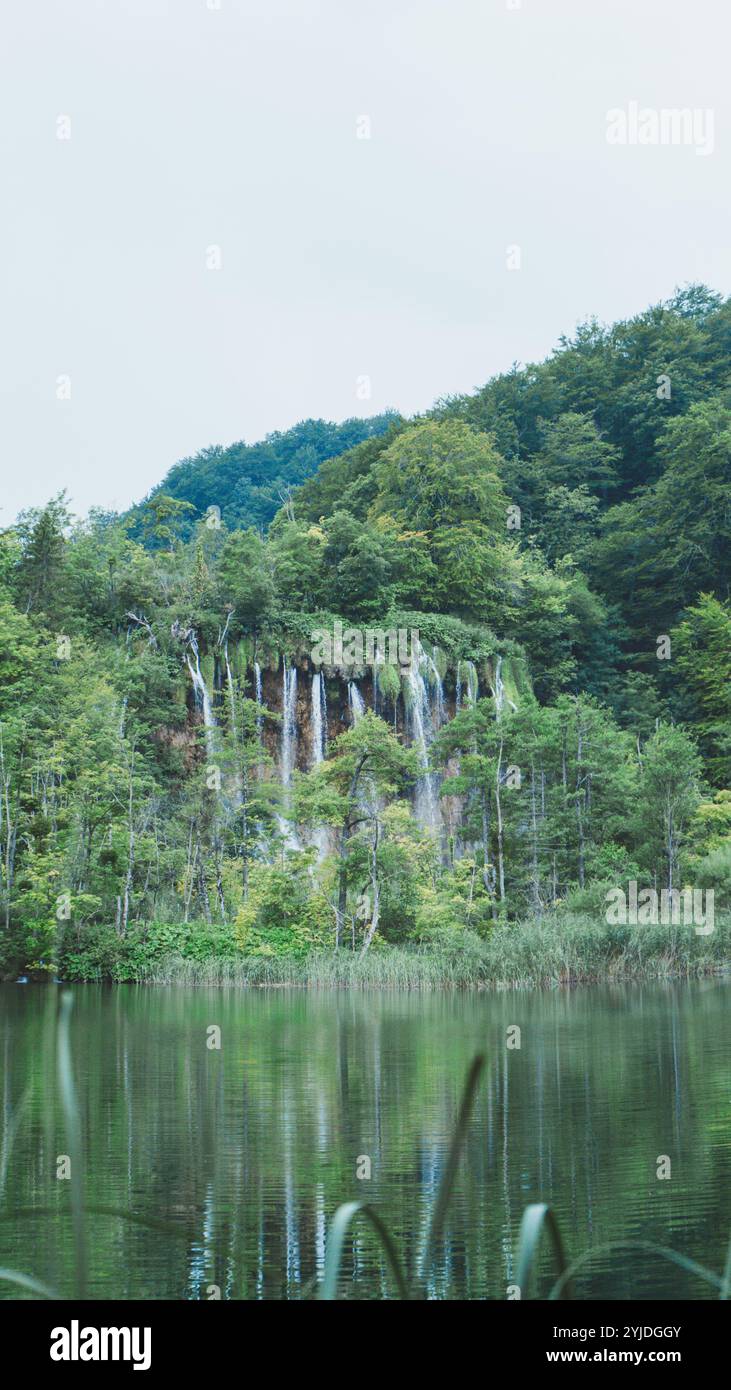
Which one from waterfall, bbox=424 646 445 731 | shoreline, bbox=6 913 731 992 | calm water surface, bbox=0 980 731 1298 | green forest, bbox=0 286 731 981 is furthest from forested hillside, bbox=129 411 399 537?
calm water surface, bbox=0 980 731 1298

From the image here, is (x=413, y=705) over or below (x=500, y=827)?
over

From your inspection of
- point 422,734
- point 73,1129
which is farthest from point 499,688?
point 73,1129

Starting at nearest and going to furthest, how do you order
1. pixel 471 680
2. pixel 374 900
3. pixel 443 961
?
1. pixel 443 961
2. pixel 374 900
3. pixel 471 680

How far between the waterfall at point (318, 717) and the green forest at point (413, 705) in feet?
0.26

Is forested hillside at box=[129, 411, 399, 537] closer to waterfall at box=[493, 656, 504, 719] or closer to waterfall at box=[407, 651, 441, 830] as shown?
waterfall at box=[493, 656, 504, 719]

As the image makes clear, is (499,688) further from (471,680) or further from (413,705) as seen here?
(413,705)

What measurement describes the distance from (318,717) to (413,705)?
8.06 feet

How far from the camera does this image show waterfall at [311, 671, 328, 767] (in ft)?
111

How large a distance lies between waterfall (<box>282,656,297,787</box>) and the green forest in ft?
0.21

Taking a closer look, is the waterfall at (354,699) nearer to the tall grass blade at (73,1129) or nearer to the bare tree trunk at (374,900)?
the bare tree trunk at (374,900)

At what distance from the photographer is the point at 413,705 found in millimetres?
34844

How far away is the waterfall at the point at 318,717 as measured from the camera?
33812 millimetres

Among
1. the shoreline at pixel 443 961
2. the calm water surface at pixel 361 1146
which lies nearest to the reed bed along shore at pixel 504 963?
the shoreline at pixel 443 961
